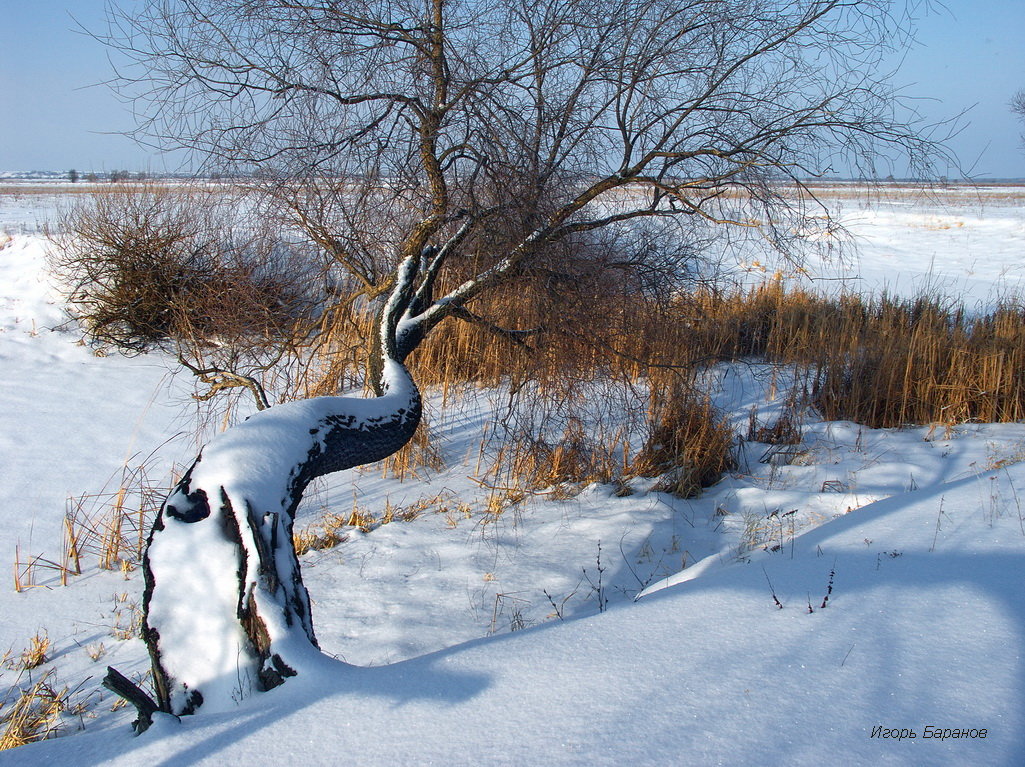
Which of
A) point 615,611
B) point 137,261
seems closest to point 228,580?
point 615,611

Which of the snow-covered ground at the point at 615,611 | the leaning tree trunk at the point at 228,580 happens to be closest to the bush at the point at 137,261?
the snow-covered ground at the point at 615,611

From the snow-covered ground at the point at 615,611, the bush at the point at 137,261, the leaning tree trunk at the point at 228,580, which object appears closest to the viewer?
the snow-covered ground at the point at 615,611

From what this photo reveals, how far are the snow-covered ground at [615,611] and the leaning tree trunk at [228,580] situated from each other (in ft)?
0.57

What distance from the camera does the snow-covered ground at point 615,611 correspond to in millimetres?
1629

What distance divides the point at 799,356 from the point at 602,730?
6737 mm

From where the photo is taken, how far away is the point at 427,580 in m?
3.90

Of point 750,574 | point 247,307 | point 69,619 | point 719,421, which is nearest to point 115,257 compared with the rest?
point 247,307

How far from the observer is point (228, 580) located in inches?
84.7

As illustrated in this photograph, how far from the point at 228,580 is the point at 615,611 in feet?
3.99

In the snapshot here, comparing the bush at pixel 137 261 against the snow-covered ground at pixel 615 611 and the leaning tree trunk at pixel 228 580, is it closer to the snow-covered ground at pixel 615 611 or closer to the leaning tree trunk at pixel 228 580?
the snow-covered ground at pixel 615 611

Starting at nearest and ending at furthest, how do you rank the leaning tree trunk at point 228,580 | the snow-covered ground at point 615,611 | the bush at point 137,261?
the snow-covered ground at point 615,611, the leaning tree trunk at point 228,580, the bush at point 137,261

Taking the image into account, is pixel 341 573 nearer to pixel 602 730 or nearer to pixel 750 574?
pixel 750 574

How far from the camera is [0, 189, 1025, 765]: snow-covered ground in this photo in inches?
64.1

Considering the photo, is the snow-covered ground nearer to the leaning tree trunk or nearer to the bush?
the leaning tree trunk
